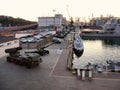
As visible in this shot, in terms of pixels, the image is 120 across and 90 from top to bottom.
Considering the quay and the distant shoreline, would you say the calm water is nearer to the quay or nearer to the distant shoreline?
the quay

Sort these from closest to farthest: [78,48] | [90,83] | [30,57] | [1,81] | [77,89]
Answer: [77,89]
[90,83]
[1,81]
[30,57]
[78,48]

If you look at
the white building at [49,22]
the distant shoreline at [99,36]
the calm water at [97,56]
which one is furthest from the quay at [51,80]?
the white building at [49,22]

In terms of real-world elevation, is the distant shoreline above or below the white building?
below

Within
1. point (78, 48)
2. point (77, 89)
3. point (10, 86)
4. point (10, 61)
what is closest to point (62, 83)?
point (77, 89)

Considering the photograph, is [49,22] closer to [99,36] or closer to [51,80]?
[99,36]

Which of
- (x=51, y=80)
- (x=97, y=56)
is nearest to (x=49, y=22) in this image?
(x=97, y=56)

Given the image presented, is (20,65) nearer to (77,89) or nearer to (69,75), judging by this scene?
(69,75)

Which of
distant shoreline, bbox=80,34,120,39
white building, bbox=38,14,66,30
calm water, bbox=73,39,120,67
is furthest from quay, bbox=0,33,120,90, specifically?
white building, bbox=38,14,66,30

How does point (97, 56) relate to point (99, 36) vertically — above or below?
below

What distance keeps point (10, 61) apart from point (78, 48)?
2239cm

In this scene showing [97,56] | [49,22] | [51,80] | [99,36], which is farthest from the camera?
[49,22]

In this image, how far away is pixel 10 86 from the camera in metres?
14.8

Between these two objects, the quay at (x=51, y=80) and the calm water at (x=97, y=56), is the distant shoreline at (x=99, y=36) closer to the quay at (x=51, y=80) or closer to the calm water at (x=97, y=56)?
the calm water at (x=97, y=56)

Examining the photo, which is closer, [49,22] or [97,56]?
[97,56]
